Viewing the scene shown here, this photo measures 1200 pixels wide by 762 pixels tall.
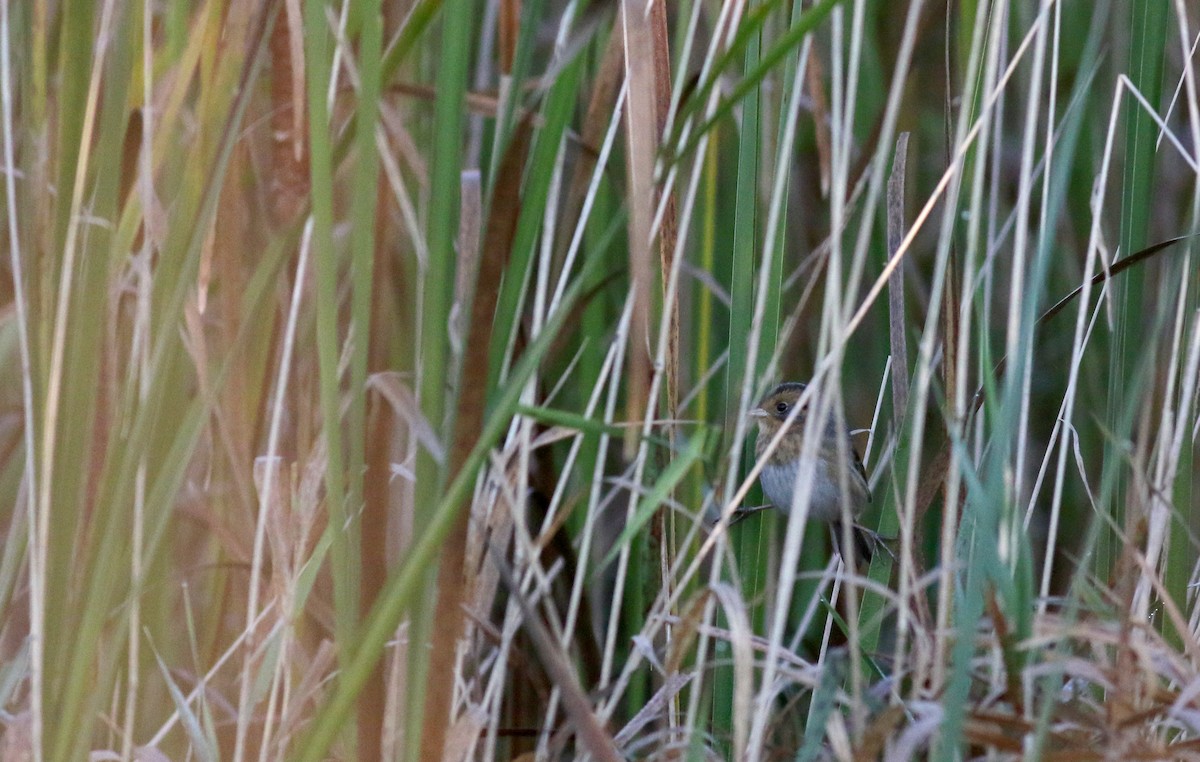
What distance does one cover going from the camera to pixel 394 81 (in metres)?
1.00

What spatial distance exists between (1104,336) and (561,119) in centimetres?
135

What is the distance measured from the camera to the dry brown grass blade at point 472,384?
2.56 ft

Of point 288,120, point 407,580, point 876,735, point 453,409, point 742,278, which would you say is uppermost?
point 288,120

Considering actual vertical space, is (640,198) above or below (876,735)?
above

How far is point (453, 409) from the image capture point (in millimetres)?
789

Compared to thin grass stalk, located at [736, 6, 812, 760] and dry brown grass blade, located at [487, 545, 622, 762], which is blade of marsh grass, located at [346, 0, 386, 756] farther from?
thin grass stalk, located at [736, 6, 812, 760]

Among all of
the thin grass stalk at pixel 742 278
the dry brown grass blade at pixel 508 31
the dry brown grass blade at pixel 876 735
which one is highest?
the dry brown grass blade at pixel 508 31

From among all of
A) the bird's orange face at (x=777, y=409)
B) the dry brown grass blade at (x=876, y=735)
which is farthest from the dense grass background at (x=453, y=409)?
the bird's orange face at (x=777, y=409)

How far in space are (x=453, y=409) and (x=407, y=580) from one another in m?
0.12

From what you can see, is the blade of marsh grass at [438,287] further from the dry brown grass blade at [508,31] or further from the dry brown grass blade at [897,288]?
the dry brown grass blade at [897,288]

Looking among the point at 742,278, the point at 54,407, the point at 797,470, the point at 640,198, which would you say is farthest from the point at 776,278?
the point at 54,407

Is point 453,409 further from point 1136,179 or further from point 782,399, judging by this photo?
point 782,399

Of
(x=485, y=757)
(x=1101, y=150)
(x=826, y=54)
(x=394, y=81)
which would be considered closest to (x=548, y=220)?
(x=394, y=81)

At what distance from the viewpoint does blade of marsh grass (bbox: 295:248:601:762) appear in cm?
74
